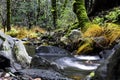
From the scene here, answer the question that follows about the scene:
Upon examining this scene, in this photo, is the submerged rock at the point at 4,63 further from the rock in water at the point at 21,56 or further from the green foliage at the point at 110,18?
the green foliage at the point at 110,18

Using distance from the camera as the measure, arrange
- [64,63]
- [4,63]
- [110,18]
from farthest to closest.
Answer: [110,18], [64,63], [4,63]

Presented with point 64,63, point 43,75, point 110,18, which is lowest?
point 64,63

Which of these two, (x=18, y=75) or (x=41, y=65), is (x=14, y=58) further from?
(x=18, y=75)

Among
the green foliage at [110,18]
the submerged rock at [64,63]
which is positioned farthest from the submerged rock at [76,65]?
the green foliage at [110,18]

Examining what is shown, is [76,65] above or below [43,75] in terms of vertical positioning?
below

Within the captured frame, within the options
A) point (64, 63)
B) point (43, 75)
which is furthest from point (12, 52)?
point (64, 63)

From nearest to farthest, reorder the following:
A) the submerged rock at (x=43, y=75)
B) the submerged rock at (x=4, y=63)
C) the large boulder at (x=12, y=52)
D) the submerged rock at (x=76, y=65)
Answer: the submerged rock at (x=43, y=75)
the submerged rock at (x=4, y=63)
the large boulder at (x=12, y=52)
the submerged rock at (x=76, y=65)

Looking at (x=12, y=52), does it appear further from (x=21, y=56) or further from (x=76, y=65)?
(x=76, y=65)

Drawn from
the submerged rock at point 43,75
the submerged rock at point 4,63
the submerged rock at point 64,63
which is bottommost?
the submerged rock at point 64,63

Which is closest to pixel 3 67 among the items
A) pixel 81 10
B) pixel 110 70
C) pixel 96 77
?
pixel 96 77

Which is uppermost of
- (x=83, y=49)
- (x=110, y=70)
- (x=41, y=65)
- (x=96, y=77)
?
(x=110, y=70)

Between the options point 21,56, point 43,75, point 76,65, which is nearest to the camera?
point 43,75

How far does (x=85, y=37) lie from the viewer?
10.4m

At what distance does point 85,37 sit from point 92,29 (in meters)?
0.41
